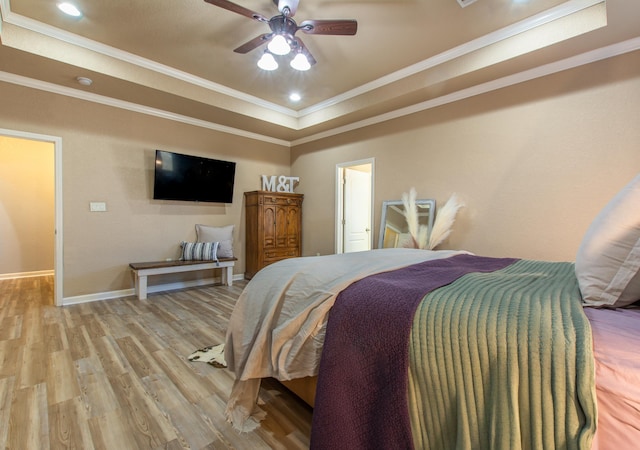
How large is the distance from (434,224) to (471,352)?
2.65m

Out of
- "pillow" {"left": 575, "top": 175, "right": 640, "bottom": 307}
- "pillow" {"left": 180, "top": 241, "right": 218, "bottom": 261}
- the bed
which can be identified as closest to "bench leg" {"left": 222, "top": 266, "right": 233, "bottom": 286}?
"pillow" {"left": 180, "top": 241, "right": 218, "bottom": 261}

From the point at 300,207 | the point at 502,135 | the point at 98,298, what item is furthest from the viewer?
the point at 300,207

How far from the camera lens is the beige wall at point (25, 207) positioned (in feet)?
16.1

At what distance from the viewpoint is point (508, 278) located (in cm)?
137

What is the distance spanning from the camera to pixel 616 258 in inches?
37.7

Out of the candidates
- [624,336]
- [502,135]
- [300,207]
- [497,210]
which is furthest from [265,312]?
[300,207]

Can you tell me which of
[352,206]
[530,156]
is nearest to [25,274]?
[352,206]

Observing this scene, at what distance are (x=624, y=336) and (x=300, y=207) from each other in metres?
4.87

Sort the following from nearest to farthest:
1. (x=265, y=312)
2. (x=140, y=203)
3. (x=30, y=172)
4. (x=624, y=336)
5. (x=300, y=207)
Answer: (x=624, y=336) < (x=265, y=312) < (x=140, y=203) < (x=30, y=172) < (x=300, y=207)

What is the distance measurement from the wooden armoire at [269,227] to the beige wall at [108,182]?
78cm

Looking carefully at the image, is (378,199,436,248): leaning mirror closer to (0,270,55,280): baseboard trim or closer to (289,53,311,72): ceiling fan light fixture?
(289,53,311,72): ceiling fan light fixture

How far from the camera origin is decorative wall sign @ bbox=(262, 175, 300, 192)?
17.2ft

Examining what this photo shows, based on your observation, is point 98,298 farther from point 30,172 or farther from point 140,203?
point 30,172

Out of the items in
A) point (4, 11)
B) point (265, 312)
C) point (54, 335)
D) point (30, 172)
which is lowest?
point (54, 335)
